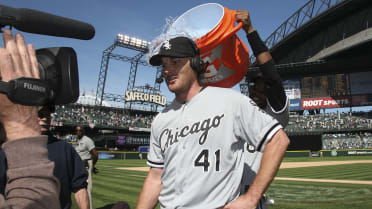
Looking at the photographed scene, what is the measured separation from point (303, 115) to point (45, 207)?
5540 cm

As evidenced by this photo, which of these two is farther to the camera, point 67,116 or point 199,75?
point 67,116

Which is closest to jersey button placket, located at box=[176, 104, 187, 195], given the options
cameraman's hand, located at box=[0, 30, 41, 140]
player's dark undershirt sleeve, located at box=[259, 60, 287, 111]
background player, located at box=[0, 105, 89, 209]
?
player's dark undershirt sleeve, located at box=[259, 60, 287, 111]

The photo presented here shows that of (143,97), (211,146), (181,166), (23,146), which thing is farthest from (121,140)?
(23,146)

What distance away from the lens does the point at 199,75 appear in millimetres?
2264

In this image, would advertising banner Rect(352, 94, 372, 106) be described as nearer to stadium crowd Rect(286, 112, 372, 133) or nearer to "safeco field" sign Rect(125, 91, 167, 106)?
stadium crowd Rect(286, 112, 372, 133)

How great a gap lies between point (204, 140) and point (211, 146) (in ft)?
0.21

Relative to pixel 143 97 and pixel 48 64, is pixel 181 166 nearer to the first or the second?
pixel 48 64

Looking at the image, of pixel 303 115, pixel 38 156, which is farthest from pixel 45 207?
pixel 303 115

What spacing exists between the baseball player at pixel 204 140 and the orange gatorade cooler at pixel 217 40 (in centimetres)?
8

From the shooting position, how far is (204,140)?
6.35 feet

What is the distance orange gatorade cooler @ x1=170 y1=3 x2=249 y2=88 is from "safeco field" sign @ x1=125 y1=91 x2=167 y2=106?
53316mm

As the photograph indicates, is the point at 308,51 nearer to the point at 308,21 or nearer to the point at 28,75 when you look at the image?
the point at 308,21

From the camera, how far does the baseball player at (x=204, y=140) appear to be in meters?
1.72

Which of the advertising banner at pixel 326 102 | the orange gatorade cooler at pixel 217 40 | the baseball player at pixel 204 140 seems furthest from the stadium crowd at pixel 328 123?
the baseball player at pixel 204 140
